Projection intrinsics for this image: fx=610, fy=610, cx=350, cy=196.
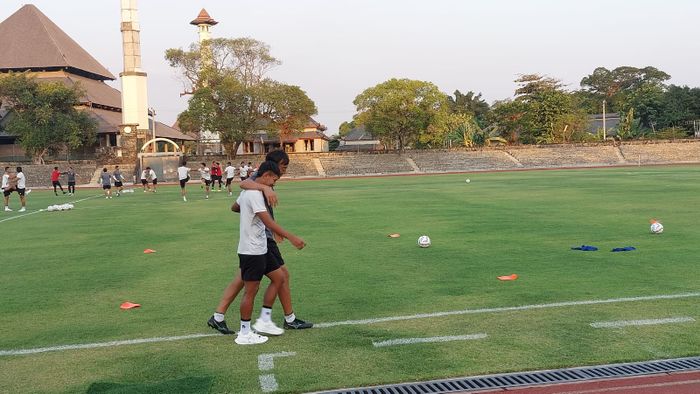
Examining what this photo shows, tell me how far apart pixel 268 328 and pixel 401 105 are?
5622 centimetres

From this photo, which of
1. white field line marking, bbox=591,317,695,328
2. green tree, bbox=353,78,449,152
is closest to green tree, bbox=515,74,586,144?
green tree, bbox=353,78,449,152

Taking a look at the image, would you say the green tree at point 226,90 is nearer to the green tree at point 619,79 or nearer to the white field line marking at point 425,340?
the white field line marking at point 425,340

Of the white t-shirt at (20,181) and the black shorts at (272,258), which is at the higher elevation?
the white t-shirt at (20,181)

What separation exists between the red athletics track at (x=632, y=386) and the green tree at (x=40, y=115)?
57.5m

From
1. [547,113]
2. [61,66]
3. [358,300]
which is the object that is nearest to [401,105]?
[547,113]

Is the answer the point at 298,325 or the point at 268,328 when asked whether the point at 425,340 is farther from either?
the point at 268,328

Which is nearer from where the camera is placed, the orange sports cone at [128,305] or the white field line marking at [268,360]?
the white field line marking at [268,360]

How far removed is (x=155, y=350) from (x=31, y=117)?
185 ft

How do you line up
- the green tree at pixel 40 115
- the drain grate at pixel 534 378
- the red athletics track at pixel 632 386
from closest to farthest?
1. the red athletics track at pixel 632 386
2. the drain grate at pixel 534 378
3. the green tree at pixel 40 115

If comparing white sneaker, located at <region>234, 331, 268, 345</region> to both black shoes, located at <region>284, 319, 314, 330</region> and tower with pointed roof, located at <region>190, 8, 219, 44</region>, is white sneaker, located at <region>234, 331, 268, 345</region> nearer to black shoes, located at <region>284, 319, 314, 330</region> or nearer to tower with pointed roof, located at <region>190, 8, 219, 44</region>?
black shoes, located at <region>284, 319, 314, 330</region>

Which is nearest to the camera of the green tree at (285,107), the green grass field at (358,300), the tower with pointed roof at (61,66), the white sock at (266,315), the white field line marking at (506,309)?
the green grass field at (358,300)

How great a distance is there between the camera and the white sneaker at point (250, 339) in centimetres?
600

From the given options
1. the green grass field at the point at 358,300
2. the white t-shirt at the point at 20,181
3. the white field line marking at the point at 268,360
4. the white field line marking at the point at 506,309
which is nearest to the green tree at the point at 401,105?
the white t-shirt at the point at 20,181

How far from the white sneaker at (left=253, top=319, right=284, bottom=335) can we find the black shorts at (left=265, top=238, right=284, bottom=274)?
55 centimetres
